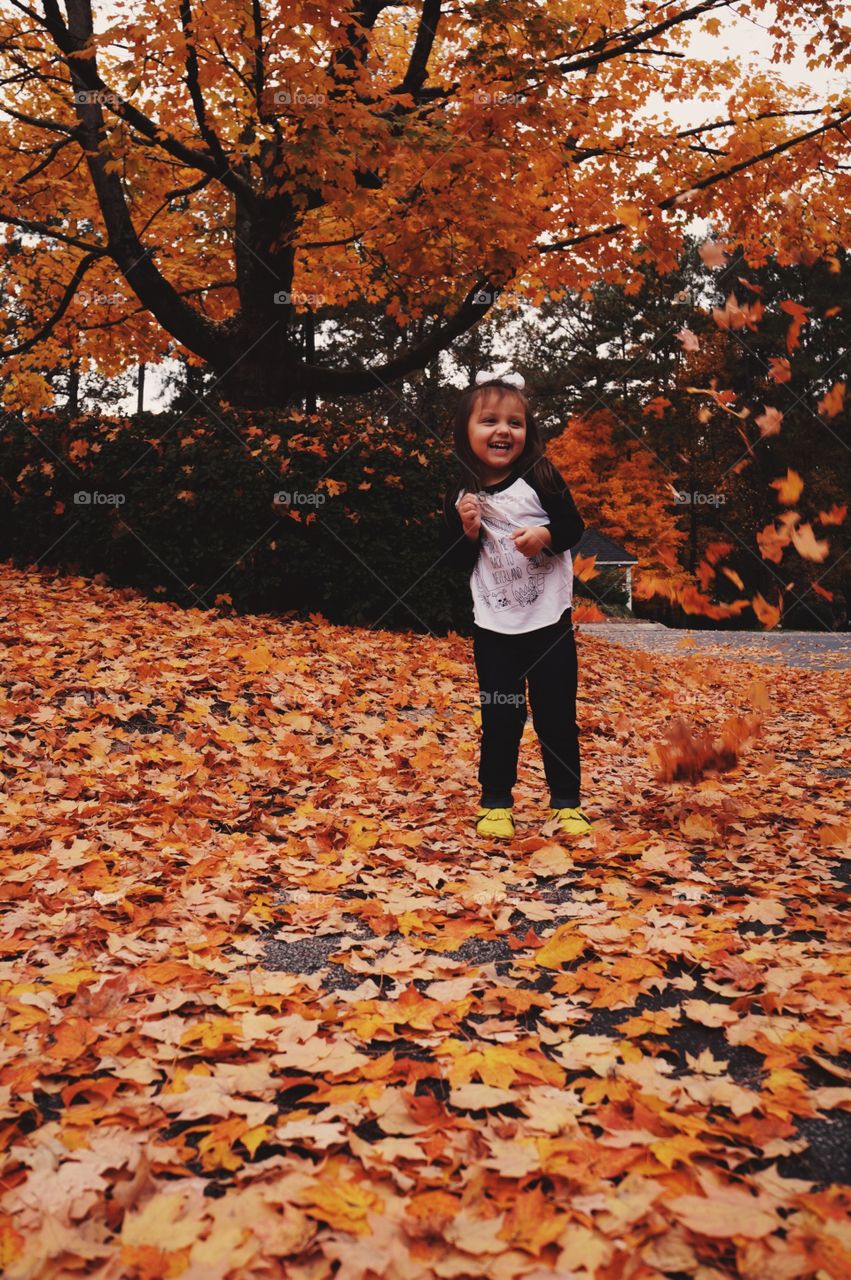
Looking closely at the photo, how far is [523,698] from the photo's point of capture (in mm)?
3768

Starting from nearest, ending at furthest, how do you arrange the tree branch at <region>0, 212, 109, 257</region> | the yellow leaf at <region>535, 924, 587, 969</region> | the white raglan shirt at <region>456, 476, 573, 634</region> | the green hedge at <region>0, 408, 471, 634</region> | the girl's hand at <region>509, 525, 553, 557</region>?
1. the yellow leaf at <region>535, 924, 587, 969</region>
2. the girl's hand at <region>509, 525, 553, 557</region>
3. the white raglan shirt at <region>456, 476, 573, 634</region>
4. the green hedge at <region>0, 408, 471, 634</region>
5. the tree branch at <region>0, 212, 109, 257</region>

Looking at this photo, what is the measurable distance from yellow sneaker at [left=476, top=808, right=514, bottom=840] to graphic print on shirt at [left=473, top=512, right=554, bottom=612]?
2.66 feet

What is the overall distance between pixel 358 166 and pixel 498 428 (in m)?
4.62

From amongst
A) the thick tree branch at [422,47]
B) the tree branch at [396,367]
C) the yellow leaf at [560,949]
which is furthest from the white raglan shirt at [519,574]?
the tree branch at [396,367]

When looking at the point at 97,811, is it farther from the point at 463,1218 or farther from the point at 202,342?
the point at 202,342

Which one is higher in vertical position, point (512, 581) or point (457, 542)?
point (457, 542)

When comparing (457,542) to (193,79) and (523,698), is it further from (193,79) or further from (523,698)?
(193,79)

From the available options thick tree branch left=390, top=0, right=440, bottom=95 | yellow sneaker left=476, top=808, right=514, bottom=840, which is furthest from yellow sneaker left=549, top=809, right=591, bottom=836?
thick tree branch left=390, top=0, right=440, bottom=95

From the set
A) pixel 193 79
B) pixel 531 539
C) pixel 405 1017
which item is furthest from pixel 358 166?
pixel 405 1017

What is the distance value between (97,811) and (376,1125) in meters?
2.54

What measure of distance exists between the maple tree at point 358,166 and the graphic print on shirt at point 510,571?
440 centimetres

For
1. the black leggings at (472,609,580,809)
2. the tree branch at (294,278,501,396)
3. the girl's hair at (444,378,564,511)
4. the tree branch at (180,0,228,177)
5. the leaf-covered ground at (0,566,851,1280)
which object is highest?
the tree branch at (180,0,228,177)

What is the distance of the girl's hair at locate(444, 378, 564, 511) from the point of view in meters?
3.63

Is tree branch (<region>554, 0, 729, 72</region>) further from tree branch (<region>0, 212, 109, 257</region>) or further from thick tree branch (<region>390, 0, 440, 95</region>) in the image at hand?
tree branch (<region>0, 212, 109, 257</region>)
